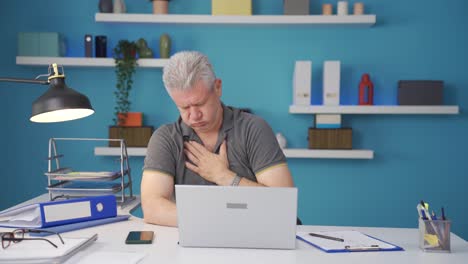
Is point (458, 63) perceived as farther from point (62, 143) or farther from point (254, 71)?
point (62, 143)

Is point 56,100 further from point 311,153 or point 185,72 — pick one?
point 311,153

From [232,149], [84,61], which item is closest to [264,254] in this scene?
[232,149]

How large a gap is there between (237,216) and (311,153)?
2016mm

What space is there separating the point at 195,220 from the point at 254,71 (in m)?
2.26

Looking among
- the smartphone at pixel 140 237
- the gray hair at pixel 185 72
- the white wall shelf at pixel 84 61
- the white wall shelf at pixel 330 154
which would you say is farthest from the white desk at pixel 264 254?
the white wall shelf at pixel 84 61

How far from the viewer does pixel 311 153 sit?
3408mm

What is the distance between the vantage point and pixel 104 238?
5.44 feet

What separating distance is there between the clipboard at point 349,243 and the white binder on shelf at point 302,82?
5.82 feet

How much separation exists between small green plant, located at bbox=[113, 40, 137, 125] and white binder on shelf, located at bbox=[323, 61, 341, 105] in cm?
129

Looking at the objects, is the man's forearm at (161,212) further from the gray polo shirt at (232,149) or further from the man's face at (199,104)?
the man's face at (199,104)

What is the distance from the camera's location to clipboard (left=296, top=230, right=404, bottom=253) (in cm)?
151

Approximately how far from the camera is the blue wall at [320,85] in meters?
3.55

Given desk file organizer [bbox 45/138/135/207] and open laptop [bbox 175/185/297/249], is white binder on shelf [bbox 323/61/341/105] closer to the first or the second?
desk file organizer [bbox 45/138/135/207]

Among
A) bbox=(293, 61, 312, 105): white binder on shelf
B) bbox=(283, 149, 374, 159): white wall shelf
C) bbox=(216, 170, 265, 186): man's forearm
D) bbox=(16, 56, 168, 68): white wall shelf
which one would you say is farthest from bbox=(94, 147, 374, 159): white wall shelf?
bbox=(216, 170, 265, 186): man's forearm
